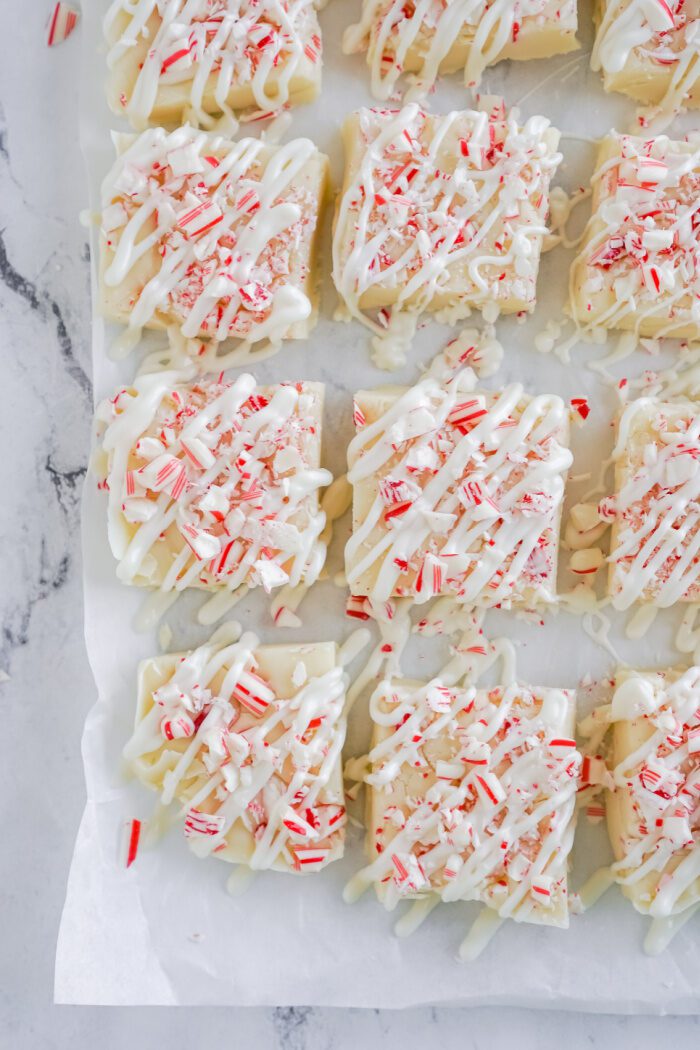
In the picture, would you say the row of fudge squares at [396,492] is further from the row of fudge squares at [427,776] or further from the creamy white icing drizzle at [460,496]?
the row of fudge squares at [427,776]

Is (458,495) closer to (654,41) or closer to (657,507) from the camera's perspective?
A: (657,507)

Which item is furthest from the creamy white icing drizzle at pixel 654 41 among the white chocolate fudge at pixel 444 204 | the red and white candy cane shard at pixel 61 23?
the red and white candy cane shard at pixel 61 23

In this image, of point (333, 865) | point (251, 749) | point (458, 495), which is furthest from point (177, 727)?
point (458, 495)

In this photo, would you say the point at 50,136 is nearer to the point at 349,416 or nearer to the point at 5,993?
the point at 349,416

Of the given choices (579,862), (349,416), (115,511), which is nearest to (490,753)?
(579,862)

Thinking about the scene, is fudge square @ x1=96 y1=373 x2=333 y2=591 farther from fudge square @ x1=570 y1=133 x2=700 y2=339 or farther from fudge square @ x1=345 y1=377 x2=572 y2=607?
fudge square @ x1=570 y1=133 x2=700 y2=339

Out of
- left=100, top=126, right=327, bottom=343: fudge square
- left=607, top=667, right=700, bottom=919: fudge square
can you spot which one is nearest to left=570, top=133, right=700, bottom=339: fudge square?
left=100, top=126, right=327, bottom=343: fudge square
